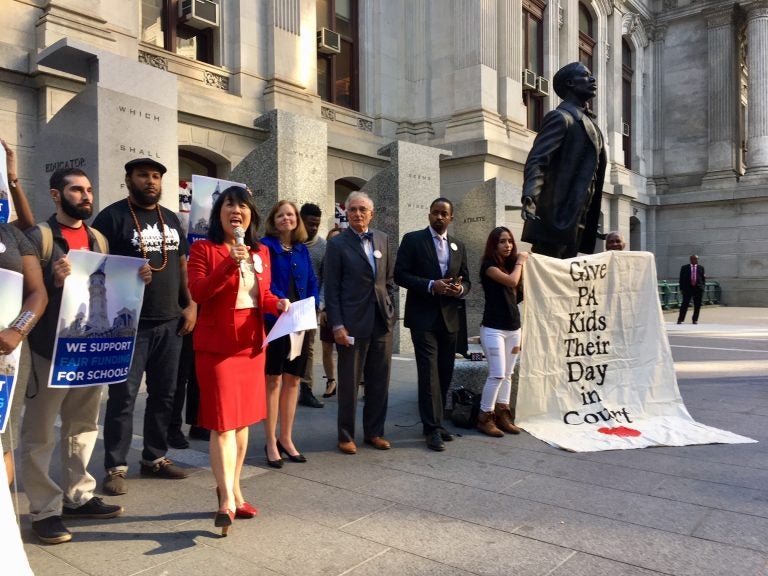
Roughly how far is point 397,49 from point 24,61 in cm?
1093

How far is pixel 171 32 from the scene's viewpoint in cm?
1281

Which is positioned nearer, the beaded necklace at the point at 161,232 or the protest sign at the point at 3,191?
the protest sign at the point at 3,191

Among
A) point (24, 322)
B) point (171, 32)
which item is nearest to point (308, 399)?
point (24, 322)

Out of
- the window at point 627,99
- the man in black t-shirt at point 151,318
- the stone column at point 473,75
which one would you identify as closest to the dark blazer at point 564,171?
the man in black t-shirt at point 151,318

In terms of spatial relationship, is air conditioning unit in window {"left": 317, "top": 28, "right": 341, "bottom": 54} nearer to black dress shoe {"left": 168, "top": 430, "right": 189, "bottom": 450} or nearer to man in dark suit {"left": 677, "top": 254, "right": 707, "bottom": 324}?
man in dark suit {"left": 677, "top": 254, "right": 707, "bottom": 324}

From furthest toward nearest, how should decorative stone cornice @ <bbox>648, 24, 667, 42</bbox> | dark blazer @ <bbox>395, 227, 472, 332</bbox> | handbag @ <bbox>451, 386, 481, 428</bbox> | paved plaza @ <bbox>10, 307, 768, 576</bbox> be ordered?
decorative stone cornice @ <bbox>648, 24, 667, 42</bbox>, handbag @ <bbox>451, 386, 481, 428</bbox>, dark blazer @ <bbox>395, 227, 472, 332</bbox>, paved plaza @ <bbox>10, 307, 768, 576</bbox>

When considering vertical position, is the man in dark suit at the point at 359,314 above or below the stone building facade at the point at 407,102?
below

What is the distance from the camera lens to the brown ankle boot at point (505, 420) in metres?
5.67

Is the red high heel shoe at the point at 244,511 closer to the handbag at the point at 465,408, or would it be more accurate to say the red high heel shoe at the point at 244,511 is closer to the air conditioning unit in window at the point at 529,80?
the handbag at the point at 465,408

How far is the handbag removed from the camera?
5.90 meters

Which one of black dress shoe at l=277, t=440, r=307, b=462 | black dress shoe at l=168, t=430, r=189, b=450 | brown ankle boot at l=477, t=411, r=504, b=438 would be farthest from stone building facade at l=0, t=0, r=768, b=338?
brown ankle boot at l=477, t=411, r=504, b=438

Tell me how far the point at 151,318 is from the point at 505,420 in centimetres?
316

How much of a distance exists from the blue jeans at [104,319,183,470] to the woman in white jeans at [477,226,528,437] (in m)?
2.69

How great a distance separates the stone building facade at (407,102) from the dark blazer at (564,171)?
4.44 meters
